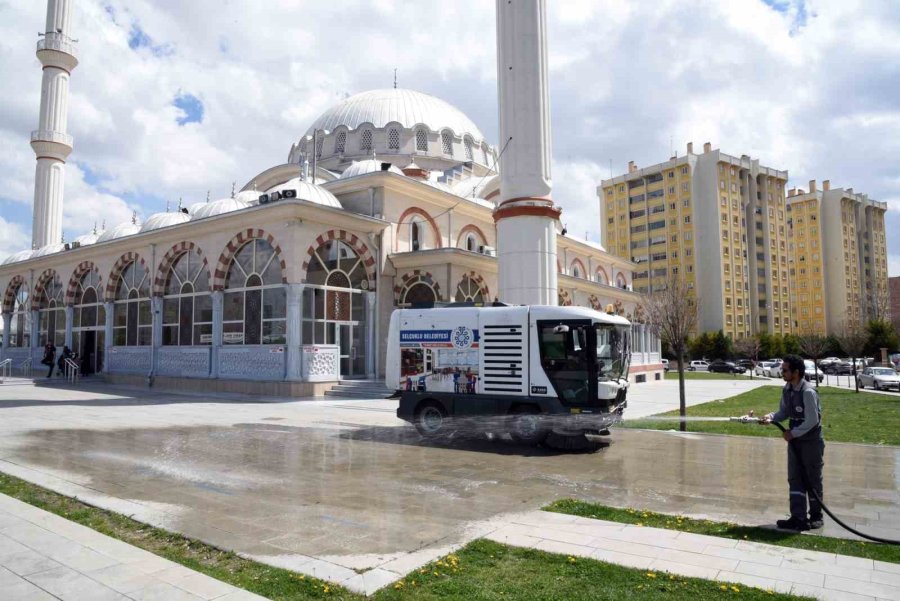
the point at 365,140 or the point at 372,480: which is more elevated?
the point at 365,140

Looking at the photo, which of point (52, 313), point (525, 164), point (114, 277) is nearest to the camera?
point (525, 164)

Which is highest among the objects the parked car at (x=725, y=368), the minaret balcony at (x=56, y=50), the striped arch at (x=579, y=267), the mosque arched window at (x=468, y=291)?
the minaret balcony at (x=56, y=50)

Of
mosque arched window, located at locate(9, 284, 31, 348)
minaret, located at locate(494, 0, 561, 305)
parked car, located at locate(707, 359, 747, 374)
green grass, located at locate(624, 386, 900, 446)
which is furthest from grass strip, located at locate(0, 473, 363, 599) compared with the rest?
parked car, located at locate(707, 359, 747, 374)

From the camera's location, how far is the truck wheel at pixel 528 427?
1053 centimetres

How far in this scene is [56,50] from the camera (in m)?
33.7

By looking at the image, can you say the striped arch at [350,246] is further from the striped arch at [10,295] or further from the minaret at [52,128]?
the minaret at [52,128]

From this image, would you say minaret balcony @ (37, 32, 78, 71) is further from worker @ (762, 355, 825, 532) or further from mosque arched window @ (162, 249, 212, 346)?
worker @ (762, 355, 825, 532)

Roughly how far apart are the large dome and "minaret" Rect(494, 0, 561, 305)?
15048 millimetres

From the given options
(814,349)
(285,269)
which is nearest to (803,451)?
(285,269)

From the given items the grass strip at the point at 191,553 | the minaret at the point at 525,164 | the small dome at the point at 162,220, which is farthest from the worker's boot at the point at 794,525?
the small dome at the point at 162,220

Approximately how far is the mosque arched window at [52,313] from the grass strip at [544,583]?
31.8 metres

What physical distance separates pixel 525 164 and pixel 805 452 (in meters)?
14.3

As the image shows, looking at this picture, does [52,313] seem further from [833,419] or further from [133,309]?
[833,419]

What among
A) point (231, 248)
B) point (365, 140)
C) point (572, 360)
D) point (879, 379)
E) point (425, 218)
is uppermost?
point (365, 140)
